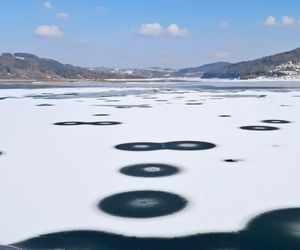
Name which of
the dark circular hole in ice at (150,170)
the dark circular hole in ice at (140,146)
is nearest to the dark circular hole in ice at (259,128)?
the dark circular hole in ice at (140,146)

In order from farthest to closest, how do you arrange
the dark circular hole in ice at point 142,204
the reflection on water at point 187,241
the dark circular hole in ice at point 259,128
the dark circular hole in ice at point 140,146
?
the dark circular hole in ice at point 259,128 → the dark circular hole in ice at point 140,146 → the dark circular hole in ice at point 142,204 → the reflection on water at point 187,241

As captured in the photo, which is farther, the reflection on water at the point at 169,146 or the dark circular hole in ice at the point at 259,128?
the dark circular hole in ice at the point at 259,128

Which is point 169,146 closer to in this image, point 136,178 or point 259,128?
point 136,178

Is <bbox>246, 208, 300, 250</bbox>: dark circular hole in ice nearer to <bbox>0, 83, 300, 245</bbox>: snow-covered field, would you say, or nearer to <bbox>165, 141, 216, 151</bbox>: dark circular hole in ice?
<bbox>0, 83, 300, 245</bbox>: snow-covered field

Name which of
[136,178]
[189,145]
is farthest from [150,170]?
[189,145]

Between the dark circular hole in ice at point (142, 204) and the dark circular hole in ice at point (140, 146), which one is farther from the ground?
the dark circular hole in ice at point (142, 204)

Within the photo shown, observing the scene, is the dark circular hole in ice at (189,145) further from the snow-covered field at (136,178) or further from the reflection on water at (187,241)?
the reflection on water at (187,241)
